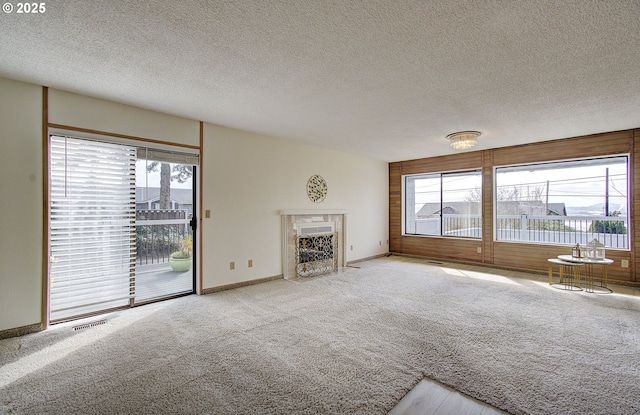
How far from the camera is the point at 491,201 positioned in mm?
6074

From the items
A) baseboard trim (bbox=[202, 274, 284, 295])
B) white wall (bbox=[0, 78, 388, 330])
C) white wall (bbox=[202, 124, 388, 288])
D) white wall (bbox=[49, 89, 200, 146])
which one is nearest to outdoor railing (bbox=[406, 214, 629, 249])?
white wall (bbox=[0, 78, 388, 330])

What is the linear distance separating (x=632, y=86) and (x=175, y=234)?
18.5 ft

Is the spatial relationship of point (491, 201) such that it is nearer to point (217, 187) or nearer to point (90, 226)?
point (217, 187)

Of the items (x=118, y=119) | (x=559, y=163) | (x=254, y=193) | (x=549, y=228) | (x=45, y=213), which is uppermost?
(x=118, y=119)

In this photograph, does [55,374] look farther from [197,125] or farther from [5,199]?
[197,125]

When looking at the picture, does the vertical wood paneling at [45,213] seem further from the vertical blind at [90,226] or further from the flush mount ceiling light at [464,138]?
the flush mount ceiling light at [464,138]

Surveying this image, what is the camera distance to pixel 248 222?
15.5ft

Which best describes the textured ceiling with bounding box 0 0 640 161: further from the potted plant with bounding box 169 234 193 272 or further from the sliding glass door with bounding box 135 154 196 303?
the potted plant with bounding box 169 234 193 272

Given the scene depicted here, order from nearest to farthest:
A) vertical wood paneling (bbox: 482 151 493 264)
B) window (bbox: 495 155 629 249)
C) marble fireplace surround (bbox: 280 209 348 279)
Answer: window (bbox: 495 155 629 249), marble fireplace surround (bbox: 280 209 348 279), vertical wood paneling (bbox: 482 151 493 264)

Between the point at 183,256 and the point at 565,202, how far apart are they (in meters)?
6.82

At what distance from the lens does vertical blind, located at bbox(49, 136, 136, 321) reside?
3.13m

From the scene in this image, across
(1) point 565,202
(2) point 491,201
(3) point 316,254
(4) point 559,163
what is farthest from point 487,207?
(3) point 316,254

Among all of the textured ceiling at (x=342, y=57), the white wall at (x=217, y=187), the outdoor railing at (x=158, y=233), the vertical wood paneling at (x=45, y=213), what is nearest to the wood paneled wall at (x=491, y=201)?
the white wall at (x=217, y=187)

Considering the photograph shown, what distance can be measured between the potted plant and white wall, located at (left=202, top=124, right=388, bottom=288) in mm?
488
